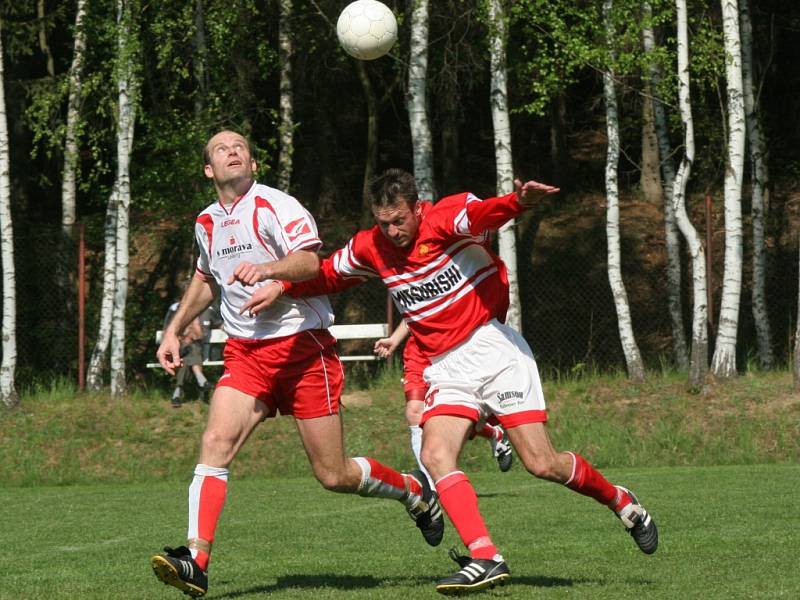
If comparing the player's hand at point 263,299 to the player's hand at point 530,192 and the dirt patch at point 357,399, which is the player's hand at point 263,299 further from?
the dirt patch at point 357,399

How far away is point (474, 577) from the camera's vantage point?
5.62 m

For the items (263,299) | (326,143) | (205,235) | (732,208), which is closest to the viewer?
(263,299)

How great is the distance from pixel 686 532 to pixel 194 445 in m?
9.68

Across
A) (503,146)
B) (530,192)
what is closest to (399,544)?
(530,192)

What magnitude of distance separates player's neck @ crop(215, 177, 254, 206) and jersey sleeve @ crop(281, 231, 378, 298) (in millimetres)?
554

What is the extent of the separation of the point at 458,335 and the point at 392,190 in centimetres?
78

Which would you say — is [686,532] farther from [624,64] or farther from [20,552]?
[624,64]

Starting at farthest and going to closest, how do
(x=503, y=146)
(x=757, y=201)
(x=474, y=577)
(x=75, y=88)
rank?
1. (x=757, y=201)
2. (x=75, y=88)
3. (x=503, y=146)
4. (x=474, y=577)

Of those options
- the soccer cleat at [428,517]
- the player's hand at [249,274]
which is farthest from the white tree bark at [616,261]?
the player's hand at [249,274]

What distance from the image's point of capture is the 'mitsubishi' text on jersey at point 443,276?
6.26 meters

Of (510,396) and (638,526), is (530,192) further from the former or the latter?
(638,526)

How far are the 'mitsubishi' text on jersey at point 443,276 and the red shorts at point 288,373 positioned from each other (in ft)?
1.74

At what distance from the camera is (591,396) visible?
1728 cm

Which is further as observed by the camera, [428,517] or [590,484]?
[428,517]
